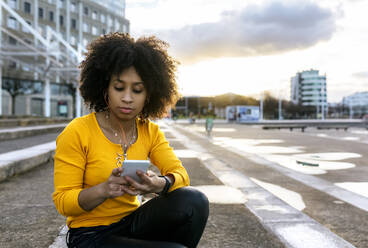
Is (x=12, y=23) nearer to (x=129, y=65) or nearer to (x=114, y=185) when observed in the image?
(x=129, y=65)

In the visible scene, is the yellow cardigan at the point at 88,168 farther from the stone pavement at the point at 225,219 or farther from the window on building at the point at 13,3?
the window on building at the point at 13,3

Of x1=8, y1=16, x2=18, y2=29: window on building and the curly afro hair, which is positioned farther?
x1=8, y1=16, x2=18, y2=29: window on building

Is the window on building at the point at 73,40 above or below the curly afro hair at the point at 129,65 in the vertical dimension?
above

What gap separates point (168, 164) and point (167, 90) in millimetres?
533

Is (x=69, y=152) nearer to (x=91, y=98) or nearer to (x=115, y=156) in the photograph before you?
(x=115, y=156)

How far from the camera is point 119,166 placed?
5.47 feet

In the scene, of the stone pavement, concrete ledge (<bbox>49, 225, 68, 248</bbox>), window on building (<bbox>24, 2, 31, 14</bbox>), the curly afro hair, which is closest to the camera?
the curly afro hair

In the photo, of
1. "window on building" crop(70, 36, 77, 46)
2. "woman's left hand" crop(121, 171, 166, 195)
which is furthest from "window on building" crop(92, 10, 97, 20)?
"woman's left hand" crop(121, 171, 166, 195)

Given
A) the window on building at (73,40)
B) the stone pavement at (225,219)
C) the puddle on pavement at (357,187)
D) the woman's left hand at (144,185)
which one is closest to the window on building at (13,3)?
the window on building at (73,40)

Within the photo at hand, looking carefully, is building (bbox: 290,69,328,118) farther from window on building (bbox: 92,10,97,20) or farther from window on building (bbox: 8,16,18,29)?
window on building (bbox: 8,16,18,29)

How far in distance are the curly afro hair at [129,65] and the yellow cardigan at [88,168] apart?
26cm

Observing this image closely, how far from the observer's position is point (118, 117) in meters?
1.78

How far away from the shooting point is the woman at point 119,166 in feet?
4.98

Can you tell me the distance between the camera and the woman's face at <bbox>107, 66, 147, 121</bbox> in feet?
5.63
